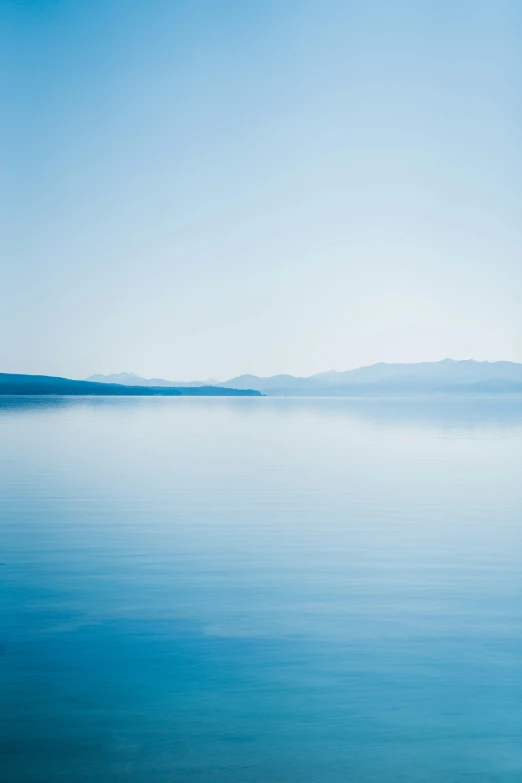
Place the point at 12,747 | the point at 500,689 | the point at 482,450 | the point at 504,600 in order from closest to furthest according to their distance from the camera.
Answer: the point at 12,747 → the point at 500,689 → the point at 504,600 → the point at 482,450

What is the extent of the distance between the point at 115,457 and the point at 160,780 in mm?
23002

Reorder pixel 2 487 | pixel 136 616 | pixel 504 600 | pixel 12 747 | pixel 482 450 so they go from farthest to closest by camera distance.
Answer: pixel 482 450 → pixel 2 487 → pixel 504 600 → pixel 136 616 → pixel 12 747

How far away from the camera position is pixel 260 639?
788cm

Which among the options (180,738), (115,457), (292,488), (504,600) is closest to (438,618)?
(504,600)

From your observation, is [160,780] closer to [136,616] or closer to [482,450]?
[136,616]

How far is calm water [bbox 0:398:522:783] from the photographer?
18.2 feet

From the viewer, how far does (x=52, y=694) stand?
643cm

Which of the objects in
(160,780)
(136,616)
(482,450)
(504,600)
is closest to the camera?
(160,780)

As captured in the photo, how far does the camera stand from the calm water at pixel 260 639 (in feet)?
18.2

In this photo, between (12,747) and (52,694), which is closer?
(12,747)

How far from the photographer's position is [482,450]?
3034cm

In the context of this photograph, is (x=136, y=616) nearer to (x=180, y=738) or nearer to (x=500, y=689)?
(x=180, y=738)

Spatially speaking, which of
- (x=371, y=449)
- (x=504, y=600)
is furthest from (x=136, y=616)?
(x=371, y=449)

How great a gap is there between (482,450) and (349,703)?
25281 mm
